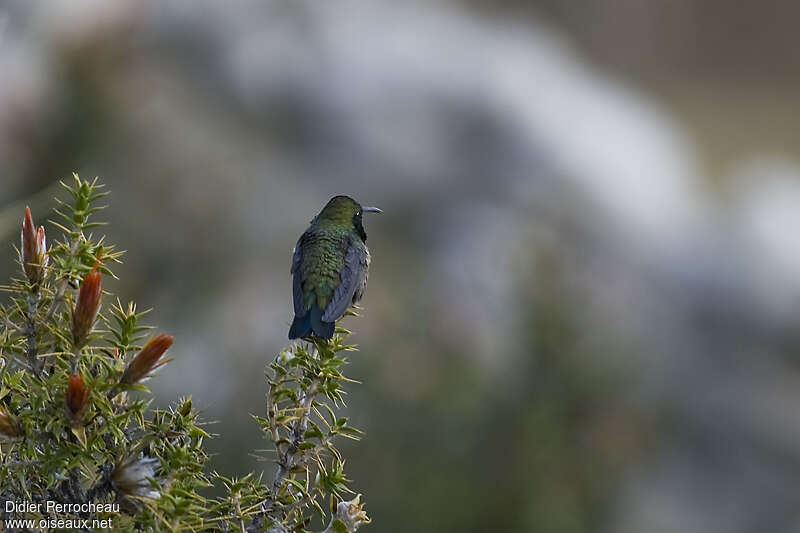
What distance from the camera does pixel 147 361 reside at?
4.33 feet

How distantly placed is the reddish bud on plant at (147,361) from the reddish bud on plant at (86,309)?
8cm

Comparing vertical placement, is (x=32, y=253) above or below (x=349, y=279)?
below

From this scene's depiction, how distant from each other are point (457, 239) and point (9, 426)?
A: 8.90 m

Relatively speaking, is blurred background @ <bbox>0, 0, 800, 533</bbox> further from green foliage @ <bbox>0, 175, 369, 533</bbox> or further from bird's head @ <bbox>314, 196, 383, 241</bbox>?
green foliage @ <bbox>0, 175, 369, 533</bbox>

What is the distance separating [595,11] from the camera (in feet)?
55.5

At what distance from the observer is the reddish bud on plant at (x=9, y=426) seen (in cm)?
131

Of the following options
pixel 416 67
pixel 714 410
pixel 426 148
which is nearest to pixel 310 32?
pixel 416 67

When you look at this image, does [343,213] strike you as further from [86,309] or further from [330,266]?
[86,309]

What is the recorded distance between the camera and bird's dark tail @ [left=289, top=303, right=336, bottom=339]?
2.07 metres

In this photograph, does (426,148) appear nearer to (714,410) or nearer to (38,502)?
(714,410)

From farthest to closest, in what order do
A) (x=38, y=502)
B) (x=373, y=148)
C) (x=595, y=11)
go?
(x=595, y=11)
(x=373, y=148)
(x=38, y=502)

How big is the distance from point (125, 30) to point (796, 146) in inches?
458

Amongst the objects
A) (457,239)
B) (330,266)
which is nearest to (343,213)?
(330,266)

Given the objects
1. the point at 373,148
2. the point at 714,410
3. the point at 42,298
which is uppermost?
the point at 373,148
